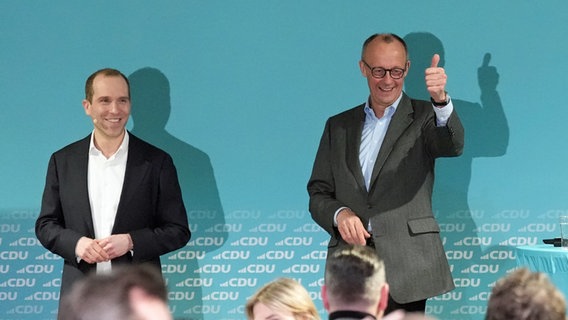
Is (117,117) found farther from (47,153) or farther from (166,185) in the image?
(47,153)

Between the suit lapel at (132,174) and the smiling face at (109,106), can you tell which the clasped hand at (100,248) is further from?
the smiling face at (109,106)

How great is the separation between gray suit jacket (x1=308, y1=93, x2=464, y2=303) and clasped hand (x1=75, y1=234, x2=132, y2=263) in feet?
2.77

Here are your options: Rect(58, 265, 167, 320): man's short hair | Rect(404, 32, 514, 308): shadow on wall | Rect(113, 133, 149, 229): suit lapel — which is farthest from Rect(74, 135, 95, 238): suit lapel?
Rect(58, 265, 167, 320): man's short hair

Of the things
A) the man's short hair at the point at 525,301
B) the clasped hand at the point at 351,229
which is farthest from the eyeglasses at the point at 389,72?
the man's short hair at the point at 525,301

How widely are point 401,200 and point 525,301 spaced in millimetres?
2162

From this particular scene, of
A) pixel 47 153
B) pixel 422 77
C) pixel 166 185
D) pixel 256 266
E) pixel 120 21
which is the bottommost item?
pixel 256 266

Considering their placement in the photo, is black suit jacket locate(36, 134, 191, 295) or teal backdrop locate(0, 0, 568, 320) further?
teal backdrop locate(0, 0, 568, 320)

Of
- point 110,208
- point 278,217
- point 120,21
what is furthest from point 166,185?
point 120,21

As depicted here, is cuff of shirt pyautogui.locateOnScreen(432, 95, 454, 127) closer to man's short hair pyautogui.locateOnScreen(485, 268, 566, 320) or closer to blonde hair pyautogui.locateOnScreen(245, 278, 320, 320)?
blonde hair pyautogui.locateOnScreen(245, 278, 320, 320)

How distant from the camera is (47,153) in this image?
478cm

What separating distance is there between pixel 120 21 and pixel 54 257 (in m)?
1.32

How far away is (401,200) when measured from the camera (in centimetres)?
374

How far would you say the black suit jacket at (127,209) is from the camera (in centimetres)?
386

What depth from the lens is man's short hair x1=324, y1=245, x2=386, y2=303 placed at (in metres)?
2.10
